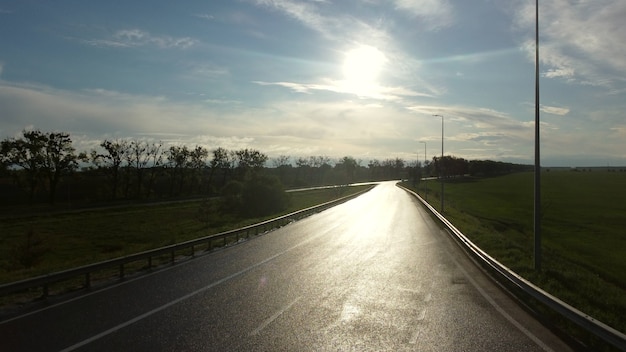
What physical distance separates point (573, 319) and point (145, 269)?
39.7 feet

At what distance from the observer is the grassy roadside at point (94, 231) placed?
28.6 meters

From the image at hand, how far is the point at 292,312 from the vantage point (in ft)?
32.1

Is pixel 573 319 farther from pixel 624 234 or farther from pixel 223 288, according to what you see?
pixel 624 234

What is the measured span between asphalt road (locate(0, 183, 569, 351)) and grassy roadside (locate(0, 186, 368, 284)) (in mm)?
11671

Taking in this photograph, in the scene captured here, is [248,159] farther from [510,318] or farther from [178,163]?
[510,318]

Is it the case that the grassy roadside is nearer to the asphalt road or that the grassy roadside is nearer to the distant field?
the asphalt road

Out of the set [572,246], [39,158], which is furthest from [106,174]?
[572,246]

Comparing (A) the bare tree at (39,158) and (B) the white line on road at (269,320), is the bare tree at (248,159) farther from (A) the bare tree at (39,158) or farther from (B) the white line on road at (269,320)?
(B) the white line on road at (269,320)

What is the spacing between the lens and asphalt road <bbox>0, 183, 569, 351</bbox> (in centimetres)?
770

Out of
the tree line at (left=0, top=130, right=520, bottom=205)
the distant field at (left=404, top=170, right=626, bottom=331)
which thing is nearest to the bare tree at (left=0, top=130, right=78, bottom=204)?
the tree line at (left=0, top=130, right=520, bottom=205)

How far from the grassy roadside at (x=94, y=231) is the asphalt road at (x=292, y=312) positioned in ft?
38.3

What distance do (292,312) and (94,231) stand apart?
43.3 m

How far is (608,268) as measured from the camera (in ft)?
88.0

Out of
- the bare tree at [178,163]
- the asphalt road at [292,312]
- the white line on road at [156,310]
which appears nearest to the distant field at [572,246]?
the asphalt road at [292,312]
